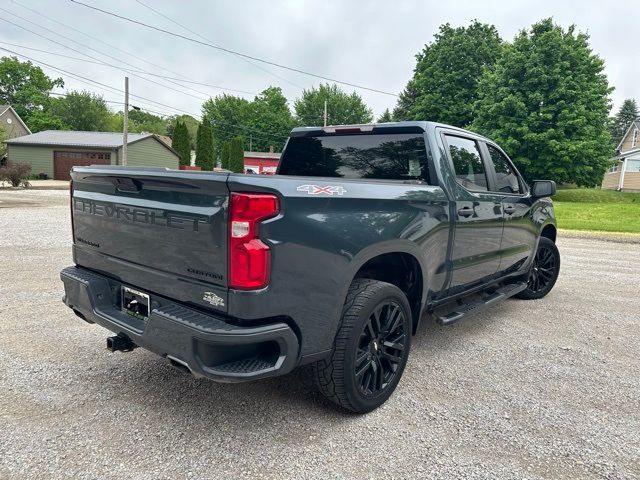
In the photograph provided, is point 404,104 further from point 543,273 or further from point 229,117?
point 543,273

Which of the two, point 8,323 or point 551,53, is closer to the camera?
point 8,323

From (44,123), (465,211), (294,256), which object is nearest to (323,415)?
(294,256)

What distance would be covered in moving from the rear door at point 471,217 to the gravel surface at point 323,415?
0.72m

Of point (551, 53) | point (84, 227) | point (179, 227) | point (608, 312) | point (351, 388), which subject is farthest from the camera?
point (551, 53)

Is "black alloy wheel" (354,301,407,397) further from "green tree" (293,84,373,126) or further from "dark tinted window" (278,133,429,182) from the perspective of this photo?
"green tree" (293,84,373,126)

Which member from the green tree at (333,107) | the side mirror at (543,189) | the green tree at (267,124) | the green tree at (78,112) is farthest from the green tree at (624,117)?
the side mirror at (543,189)

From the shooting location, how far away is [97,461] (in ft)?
7.64

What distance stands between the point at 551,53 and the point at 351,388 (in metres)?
29.6

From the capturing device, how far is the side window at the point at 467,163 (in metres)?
3.83

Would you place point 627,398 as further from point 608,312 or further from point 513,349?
point 608,312

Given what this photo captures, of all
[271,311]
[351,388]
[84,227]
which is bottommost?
[351,388]

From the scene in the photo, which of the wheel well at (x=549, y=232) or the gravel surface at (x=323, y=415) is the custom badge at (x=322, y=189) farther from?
the wheel well at (x=549, y=232)

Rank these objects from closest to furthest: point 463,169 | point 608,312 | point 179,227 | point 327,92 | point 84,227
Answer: point 179,227 → point 84,227 → point 463,169 → point 608,312 → point 327,92

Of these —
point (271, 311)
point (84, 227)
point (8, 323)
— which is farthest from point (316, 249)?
point (8, 323)
